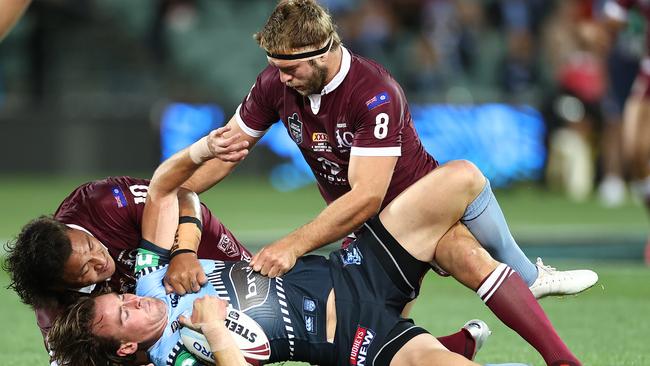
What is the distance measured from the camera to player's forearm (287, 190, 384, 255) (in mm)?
5434

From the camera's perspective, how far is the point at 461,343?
552 centimetres

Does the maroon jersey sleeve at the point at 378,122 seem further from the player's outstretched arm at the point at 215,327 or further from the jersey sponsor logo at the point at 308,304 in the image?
the player's outstretched arm at the point at 215,327

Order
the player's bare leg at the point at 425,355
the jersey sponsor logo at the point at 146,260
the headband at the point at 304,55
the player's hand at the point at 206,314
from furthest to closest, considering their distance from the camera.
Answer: the jersey sponsor logo at the point at 146,260, the headband at the point at 304,55, the player's hand at the point at 206,314, the player's bare leg at the point at 425,355

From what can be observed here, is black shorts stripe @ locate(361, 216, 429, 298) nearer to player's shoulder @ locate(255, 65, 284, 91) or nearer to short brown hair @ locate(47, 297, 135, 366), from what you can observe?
player's shoulder @ locate(255, 65, 284, 91)

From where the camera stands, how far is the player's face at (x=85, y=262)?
5305 mm

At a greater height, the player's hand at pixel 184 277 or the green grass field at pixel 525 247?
the player's hand at pixel 184 277

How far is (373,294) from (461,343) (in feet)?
1.65

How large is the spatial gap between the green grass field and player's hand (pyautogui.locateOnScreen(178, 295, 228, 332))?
3.75 ft

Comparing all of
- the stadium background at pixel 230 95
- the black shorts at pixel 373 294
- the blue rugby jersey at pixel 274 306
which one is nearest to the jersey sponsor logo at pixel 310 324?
the blue rugby jersey at pixel 274 306

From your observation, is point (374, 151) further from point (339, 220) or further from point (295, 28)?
point (295, 28)

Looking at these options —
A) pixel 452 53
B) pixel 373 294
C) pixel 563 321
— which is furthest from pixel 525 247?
pixel 452 53

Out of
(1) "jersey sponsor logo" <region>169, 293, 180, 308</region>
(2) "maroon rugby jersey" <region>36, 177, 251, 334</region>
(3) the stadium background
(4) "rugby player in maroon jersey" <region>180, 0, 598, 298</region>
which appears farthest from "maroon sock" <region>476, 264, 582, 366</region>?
(3) the stadium background

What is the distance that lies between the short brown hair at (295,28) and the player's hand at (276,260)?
907 millimetres

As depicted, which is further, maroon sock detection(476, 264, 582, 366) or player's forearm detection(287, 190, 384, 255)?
player's forearm detection(287, 190, 384, 255)
